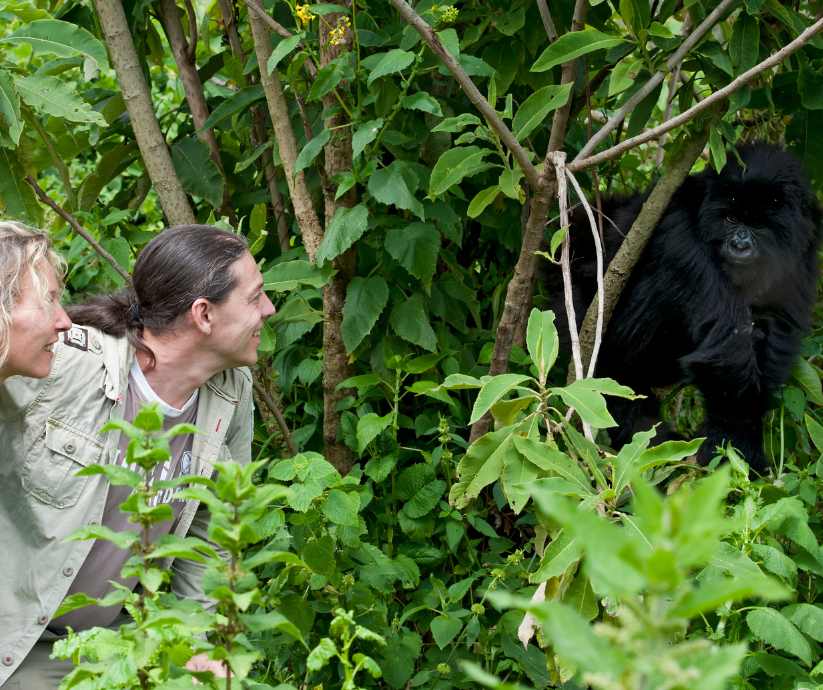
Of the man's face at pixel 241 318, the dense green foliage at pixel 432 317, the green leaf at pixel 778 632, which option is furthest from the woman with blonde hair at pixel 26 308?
the green leaf at pixel 778 632

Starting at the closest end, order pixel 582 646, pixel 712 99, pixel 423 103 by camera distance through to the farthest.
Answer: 1. pixel 582 646
2. pixel 712 99
3. pixel 423 103

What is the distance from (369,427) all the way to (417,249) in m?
0.59

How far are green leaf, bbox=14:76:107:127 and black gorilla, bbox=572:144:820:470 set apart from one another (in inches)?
71.4

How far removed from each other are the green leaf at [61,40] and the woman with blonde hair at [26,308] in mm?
770

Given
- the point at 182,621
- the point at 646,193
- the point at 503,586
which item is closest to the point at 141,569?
the point at 182,621

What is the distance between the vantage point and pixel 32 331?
249cm

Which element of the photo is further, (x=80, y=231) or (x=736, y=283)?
(x=736, y=283)

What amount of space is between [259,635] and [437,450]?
816mm

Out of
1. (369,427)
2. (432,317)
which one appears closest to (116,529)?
(369,427)

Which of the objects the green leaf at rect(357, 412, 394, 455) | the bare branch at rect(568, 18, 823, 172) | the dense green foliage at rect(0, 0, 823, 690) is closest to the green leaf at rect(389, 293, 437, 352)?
the dense green foliage at rect(0, 0, 823, 690)

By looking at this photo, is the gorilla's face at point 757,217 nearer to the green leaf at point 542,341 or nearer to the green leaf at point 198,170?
the green leaf at point 542,341

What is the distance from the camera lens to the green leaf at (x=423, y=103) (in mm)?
3057

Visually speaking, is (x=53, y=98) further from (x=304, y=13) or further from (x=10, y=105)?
(x=304, y=13)

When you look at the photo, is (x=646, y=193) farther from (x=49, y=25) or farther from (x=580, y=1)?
(x=49, y=25)
